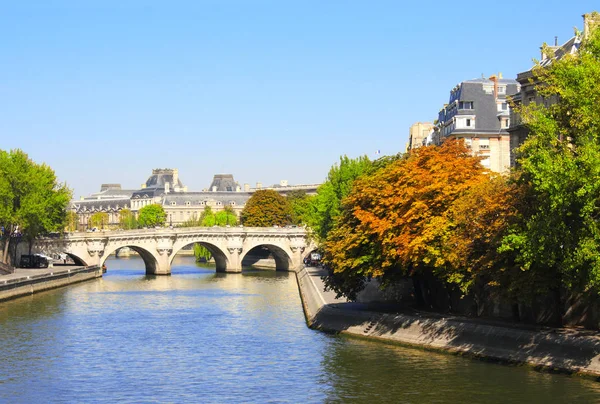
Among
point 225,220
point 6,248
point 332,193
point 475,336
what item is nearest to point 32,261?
point 6,248

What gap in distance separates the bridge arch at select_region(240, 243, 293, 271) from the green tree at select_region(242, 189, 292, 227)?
81.4ft

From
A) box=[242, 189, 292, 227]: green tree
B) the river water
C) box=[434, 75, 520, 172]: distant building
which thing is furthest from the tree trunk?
box=[242, 189, 292, 227]: green tree

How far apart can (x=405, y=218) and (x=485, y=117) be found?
4296cm

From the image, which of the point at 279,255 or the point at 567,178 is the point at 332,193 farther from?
the point at 567,178

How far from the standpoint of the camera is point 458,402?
130 feet

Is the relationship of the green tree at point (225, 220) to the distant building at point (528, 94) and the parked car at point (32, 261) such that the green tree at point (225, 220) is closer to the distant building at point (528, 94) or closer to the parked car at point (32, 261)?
the parked car at point (32, 261)

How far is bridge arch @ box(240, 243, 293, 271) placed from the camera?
12823 centimetres

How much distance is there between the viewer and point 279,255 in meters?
133

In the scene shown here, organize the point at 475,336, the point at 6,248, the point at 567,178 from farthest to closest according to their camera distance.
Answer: the point at 6,248, the point at 475,336, the point at 567,178

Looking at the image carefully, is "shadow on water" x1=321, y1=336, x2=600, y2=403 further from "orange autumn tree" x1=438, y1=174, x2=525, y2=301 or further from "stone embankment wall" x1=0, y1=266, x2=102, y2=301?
"stone embankment wall" x1=0, y1=266, x2=102, y2=301

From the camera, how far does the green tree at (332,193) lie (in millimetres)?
104000

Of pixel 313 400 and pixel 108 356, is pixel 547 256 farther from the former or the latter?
pixel 108 356

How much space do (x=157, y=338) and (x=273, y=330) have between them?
713 centimetres

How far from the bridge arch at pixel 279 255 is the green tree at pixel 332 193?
10766 mm
